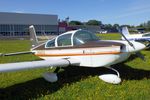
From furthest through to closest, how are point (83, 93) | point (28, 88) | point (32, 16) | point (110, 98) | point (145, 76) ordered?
point (32, 16)
point (145, 76)
point (28, 88)
point (83, 93)
point (110, 98)

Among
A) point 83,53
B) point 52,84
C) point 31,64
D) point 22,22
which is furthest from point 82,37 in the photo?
point 22,22

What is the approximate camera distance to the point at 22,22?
3866 inches

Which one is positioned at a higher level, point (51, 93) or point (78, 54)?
point (78, 54)

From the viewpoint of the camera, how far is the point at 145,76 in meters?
9.44

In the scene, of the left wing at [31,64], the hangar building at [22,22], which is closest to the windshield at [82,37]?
the left wing at [31,64]

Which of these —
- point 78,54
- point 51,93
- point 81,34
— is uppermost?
point 81,34

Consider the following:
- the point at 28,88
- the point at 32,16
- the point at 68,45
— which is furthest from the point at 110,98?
the point at 32,16

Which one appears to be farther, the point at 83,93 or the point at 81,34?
the point at 81,34

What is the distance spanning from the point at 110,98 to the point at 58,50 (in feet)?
11.9

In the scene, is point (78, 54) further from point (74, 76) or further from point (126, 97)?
point (126, 97)

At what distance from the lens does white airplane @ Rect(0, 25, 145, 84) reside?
8.09m

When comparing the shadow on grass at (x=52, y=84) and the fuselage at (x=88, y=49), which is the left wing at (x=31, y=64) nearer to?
the fuselage at (x=88, y=49)

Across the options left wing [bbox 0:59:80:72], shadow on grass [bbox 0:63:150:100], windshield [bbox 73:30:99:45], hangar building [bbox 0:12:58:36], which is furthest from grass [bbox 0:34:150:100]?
hangar building [bbox 0:12:58:36]

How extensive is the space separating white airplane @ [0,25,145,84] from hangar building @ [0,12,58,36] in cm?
8033
